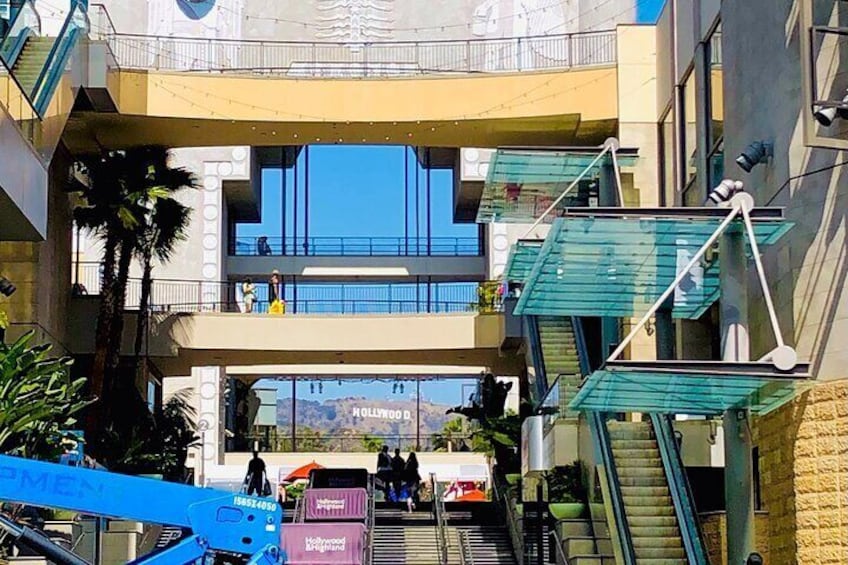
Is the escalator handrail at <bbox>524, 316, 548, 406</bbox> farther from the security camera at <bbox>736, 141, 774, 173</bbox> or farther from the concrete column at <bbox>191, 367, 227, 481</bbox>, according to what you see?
the concrete column at <bbox>191, 367, 227, 481</bbox>

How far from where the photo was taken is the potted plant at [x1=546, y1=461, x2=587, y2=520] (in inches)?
898

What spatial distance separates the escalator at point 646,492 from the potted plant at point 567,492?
1.29 m

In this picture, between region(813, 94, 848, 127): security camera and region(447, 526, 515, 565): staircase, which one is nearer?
region(813, 94, 848, 127): security camera

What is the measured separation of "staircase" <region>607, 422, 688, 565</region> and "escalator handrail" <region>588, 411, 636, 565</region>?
7 centimetres

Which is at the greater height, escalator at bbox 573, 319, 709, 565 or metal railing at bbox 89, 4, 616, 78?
metal railing at bbox 89, 4, 616, 78

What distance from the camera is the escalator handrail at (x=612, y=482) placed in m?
20.1

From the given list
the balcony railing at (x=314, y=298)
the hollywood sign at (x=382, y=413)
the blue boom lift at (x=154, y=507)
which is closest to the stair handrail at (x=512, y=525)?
the balcony railing at (x=314, y=298)

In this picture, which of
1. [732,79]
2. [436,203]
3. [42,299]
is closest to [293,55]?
[42,299]

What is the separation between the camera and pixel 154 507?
1134 centimetres

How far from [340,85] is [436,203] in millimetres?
20506

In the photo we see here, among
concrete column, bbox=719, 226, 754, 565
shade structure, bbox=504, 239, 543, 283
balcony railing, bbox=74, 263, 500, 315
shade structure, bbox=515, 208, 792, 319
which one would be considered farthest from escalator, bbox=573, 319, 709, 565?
balcony railing, bbox=74, 263, 500, 315

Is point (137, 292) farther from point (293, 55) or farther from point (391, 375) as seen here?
point (391, 375)

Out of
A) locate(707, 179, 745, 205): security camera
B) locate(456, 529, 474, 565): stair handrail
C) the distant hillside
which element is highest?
locate(707, 179, 745, 205): security camera

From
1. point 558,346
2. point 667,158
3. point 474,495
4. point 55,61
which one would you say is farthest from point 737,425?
point 474,495
